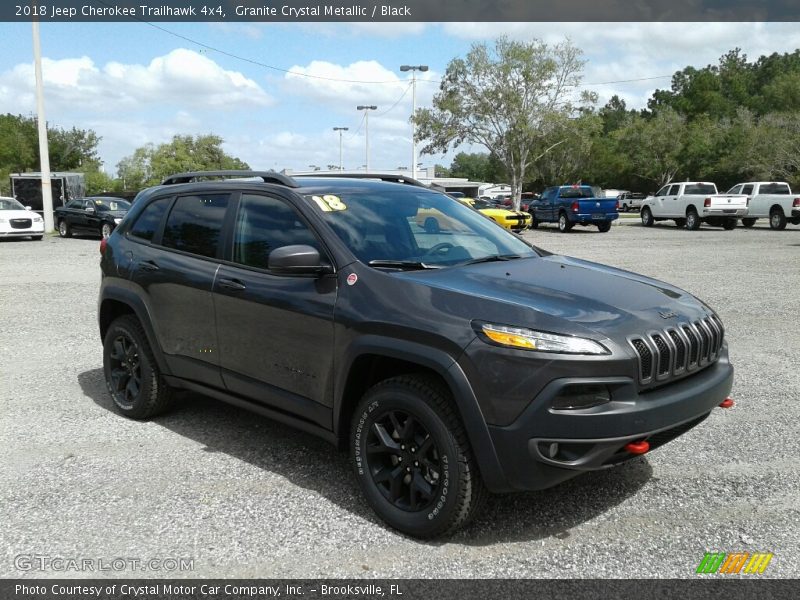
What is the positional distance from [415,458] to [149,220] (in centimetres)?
298

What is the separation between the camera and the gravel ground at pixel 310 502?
3264 millimetres

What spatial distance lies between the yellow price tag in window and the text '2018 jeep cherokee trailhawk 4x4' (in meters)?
0.02

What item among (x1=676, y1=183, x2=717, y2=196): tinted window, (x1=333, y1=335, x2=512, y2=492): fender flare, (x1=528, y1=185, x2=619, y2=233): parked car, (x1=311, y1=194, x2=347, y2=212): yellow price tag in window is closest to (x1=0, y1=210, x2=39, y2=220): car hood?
(x1=528, y1=185, x2=619, y2=233): parked car

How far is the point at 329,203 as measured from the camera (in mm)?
4109

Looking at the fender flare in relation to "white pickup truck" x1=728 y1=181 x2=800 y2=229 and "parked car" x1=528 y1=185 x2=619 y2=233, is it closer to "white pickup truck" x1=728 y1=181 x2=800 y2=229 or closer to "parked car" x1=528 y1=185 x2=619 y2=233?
"parked car" x1=528 y1=185 x2=619 y2=233

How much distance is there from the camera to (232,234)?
4457mm

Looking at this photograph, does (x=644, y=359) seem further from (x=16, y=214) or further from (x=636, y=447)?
(x=16, y=214)

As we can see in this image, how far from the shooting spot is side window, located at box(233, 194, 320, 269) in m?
4.10

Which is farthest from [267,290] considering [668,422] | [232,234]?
[668,422]

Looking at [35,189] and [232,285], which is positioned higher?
[35,189]

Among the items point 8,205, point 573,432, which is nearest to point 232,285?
point 573,432

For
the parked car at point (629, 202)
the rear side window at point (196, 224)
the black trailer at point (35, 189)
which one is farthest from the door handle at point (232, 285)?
the parked car at point (629, 202)

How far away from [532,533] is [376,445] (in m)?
0.87

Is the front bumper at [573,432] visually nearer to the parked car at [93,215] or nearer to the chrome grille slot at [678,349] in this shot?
the chrome grille slot at [678,349]
